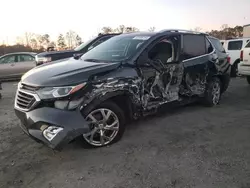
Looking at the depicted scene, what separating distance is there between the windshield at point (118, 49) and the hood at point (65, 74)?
0.42m

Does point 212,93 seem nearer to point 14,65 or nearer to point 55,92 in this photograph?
point 55,92

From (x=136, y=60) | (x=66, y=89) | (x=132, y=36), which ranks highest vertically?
(x=132, y=36)

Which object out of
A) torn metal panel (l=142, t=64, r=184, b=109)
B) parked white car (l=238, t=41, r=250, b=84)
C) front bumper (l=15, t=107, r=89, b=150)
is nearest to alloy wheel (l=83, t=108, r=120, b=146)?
front bumper (l=15, t=107, r=89, b=150)

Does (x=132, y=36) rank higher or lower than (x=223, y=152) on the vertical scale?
higher

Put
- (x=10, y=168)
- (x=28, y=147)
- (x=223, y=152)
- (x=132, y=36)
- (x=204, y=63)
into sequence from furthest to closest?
(x=204, y=63) → (x=132, y=36) → (x=28, y=147) → (x=223, y=152) → (x=10, y=168)

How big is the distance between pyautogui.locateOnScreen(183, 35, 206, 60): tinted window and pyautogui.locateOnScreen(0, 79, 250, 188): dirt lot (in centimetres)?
136

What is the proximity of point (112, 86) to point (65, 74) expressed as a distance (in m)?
0.67

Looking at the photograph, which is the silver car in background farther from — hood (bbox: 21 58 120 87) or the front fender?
the front fender

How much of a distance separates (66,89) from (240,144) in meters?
2.68

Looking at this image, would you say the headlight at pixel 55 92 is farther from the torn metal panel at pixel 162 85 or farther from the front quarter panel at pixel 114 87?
the torn metal panel at pixel 162 85

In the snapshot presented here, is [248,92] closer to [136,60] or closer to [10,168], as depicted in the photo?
[136,60]

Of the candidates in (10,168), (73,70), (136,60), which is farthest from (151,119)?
(10,168)

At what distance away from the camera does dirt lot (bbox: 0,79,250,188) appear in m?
2.94

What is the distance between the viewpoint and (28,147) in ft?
12.8
